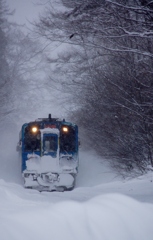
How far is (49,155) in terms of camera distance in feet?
39.4

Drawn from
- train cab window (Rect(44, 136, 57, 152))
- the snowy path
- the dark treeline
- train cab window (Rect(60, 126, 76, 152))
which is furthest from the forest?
the snowy path

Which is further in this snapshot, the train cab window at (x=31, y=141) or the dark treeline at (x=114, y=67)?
the train cab window at (x=31, y=141)

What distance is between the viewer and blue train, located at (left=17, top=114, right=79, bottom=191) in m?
11.6

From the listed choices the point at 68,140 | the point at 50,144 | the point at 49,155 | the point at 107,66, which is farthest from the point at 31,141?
the point at 107,66

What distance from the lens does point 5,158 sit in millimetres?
20000

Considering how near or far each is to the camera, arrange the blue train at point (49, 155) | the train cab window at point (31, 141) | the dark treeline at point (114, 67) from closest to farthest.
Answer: the dark treeline at point (114, 67) < the blue train at point (49, 155) < the train cab window at point (31, 141)

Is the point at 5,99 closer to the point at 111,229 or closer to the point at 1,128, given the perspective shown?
the point at 1,128

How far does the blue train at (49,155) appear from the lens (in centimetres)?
1158

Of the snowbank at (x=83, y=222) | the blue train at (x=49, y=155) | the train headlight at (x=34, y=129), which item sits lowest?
the snowbank at (x=83, y=222)

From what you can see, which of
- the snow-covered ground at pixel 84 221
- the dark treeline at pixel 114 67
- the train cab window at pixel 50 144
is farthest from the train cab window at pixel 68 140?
the snow-covered ground at pixel 84 221

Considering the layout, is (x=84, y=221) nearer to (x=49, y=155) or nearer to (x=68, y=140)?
(x=49, y=155)

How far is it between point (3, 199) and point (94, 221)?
6.89 ft

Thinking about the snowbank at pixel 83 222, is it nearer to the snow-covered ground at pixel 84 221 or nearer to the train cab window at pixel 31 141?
the snow-covered ground at pixel 84 221

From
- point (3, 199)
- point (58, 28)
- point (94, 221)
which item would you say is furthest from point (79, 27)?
point (94, 221)
